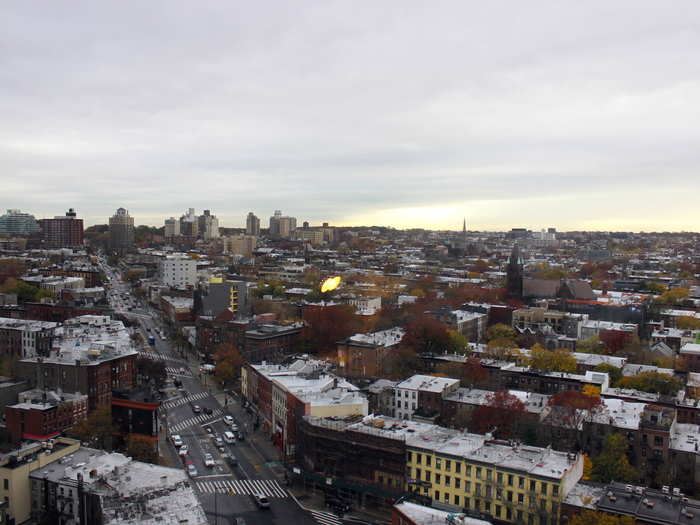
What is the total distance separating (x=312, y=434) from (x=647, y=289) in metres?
101

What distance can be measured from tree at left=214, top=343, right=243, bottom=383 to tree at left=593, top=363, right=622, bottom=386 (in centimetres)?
3294

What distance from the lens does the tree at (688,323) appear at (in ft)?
269

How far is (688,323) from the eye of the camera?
8281 cm

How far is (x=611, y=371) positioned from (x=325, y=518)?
33.2 metres

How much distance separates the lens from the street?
35.0 metres

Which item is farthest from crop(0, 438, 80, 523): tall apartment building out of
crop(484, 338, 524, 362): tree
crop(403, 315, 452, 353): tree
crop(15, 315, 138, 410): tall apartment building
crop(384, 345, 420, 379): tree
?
crop(484, 338, 524, 362): tree

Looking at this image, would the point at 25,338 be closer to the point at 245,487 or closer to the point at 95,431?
the point at 95,431

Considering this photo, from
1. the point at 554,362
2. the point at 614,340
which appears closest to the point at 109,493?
the point at 554,362

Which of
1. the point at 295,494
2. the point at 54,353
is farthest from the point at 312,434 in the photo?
the point at 54,353

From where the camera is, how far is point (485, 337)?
81562mm

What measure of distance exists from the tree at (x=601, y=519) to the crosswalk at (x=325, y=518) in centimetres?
1202

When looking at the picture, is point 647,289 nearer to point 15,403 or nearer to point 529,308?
point 529,308

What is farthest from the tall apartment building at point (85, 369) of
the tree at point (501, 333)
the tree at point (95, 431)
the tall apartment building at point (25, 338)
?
the tree at point (501, 333)

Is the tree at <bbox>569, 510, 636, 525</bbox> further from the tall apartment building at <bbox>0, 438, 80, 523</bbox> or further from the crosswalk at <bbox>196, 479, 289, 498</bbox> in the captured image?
the tall apartment building at <bbox>0, 438, 80, 523</bbox>
